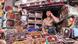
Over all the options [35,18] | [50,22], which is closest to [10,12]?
[35,18]

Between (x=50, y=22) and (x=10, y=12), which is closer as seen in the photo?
(x=50, y=22)

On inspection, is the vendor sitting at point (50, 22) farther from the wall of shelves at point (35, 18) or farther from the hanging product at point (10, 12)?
the hanging product at point (10, 12)

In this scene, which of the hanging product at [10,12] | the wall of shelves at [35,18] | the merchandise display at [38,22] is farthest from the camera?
the hanging product at [10,12]

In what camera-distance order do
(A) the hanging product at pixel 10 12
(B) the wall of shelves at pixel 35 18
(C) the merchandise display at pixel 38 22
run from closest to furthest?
(C) the merchandise display at pixel 38 22 < (B) the wall of shelves at pixel 35 18 < (A) the hanging product at pixel 10 12

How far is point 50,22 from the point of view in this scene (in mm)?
2371

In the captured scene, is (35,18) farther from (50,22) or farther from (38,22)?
(50,22)

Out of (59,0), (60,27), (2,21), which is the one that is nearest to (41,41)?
(60,27)

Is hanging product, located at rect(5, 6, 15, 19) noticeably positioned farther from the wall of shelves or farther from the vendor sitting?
the vendor sitting

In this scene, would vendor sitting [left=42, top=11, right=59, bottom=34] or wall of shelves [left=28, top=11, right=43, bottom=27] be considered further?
wall of shelves [left=28, top=11, right=43, bottom=27]

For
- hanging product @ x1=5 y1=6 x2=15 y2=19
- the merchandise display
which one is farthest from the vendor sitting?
hanging product @ x1=5 y1=6 x2=15 y2=19

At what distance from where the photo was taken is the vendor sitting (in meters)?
2.31

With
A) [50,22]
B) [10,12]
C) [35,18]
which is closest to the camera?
[50,22]

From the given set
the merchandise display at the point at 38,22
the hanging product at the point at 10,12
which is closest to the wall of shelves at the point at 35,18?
the merchandise display at the point at 38,22

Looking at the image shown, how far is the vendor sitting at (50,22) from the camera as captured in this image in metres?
2.31
